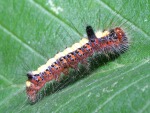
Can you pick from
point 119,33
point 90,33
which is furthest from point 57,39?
point 119,33

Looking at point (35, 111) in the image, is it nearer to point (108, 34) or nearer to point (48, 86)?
point (48, 86)

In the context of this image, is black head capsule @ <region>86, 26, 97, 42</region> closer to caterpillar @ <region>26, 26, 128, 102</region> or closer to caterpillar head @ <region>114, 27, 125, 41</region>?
caterpillar @ <region>26, 26, 128, 102</region>

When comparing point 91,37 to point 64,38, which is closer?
point 91,37

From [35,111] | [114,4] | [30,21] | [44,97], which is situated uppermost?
[30,21]

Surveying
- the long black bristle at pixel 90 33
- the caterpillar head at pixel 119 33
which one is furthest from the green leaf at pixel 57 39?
the long black bristle at pixel 90 33

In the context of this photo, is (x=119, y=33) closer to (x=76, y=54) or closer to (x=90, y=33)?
(x=90, y=33)

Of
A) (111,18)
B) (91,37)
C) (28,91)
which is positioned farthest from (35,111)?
(111,18)

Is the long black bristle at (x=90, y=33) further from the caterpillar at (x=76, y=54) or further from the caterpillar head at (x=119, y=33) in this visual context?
the caterpillar head at (x=119, y=33)
